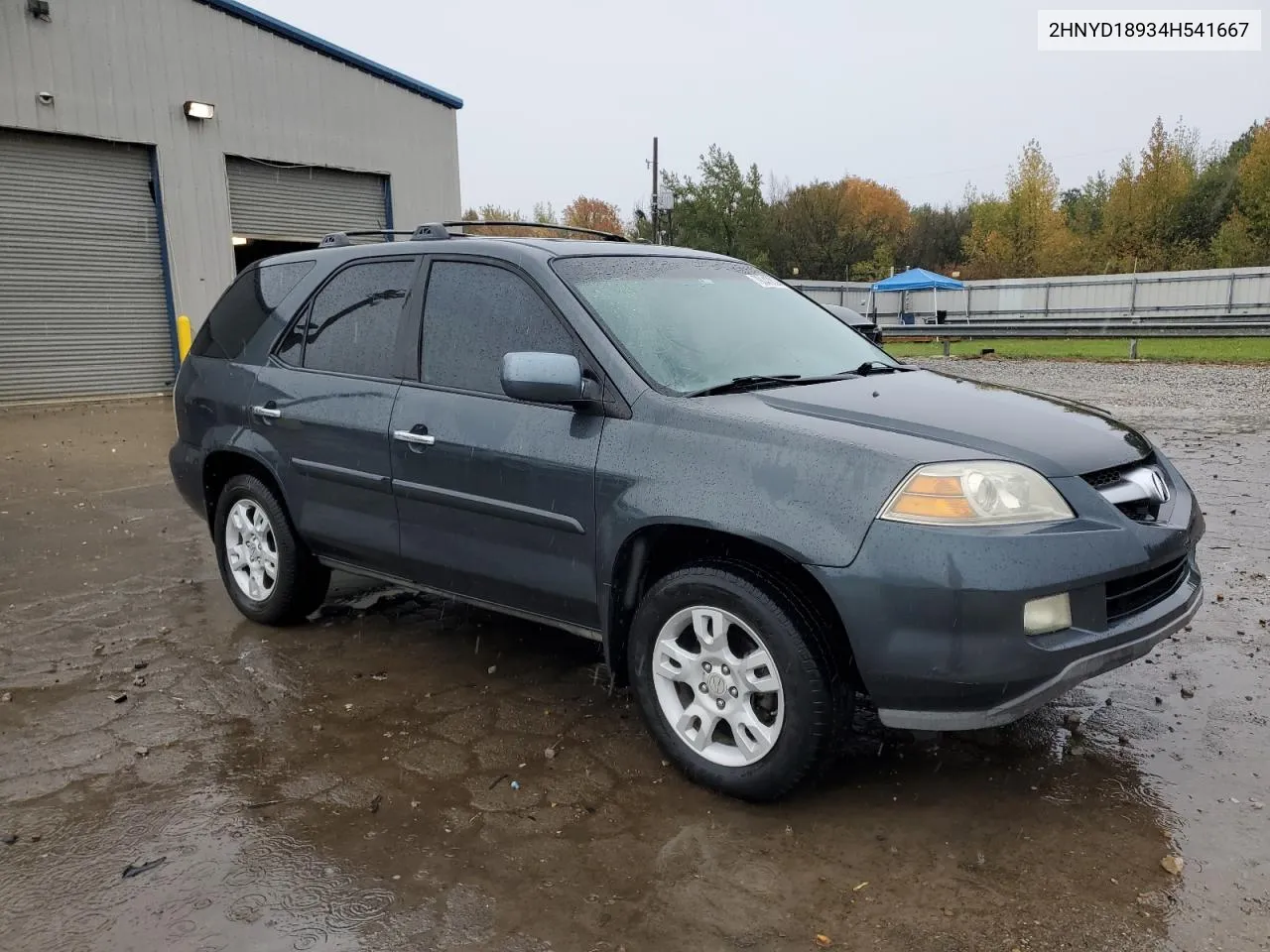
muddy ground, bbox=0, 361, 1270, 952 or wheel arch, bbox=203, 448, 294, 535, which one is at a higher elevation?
wheel arch, bbox=203, 448, 294, 535

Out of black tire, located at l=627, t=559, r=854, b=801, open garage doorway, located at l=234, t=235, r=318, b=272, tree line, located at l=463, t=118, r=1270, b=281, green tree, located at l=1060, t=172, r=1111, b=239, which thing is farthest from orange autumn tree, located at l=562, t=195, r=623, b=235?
black tire, located at l=627, t=559, r=854, b=801

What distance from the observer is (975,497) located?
2744mm

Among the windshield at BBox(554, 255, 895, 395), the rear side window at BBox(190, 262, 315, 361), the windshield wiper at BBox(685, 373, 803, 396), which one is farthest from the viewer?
the rear side window at BBox(190, 262, 315, 361)

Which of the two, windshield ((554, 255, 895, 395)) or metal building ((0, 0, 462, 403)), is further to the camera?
metal building ((0, 0, 462, 403))

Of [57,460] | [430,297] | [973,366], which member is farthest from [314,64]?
[430,297]

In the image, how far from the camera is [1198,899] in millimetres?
2523

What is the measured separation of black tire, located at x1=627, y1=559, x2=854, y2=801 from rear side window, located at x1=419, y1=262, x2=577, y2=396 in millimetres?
1047

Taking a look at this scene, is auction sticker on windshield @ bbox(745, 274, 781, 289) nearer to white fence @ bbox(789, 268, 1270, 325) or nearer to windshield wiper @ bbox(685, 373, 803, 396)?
windshield wiper @ bbox(685, 373, 803, 396)

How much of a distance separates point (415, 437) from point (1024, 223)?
160 feet

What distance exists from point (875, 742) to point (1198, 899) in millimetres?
1153

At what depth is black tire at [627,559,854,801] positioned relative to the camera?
2.84 meters

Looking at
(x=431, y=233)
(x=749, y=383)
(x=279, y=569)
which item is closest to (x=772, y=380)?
(x=749, y=383)

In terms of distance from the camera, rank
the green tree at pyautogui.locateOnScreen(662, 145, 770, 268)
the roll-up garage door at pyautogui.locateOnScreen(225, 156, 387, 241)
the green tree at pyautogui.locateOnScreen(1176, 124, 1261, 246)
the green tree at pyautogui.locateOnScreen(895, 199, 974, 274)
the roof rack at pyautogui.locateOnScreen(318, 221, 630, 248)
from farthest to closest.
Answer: the green tree at pyautogui.locateOnScreen(895, 199, 974, 274), the green tree at pyautogui.locateOnScreen(662, 145, 770, 268), the green tree at pyautogui.locateOnScreen(1176, 124, 1261, 246), the roll-up garage door at pyautogui.locateOnScreen(225, 156, 387, 241), the roof rack at pyautogui.locateOnScreen(318, 221, 630, 248)

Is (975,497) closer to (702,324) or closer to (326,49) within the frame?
(702,324)
